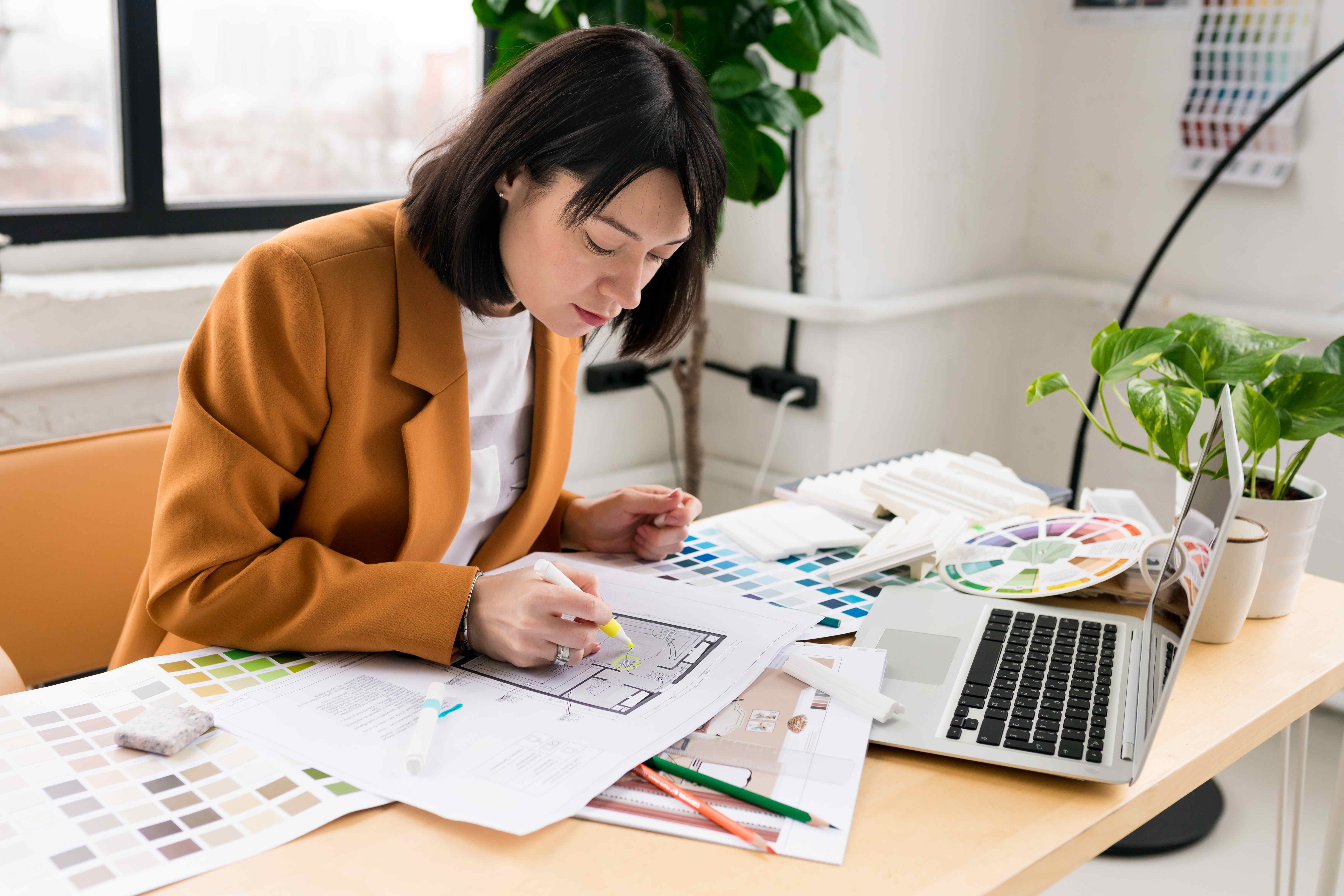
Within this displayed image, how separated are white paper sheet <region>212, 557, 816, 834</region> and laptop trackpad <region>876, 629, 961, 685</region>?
82mm

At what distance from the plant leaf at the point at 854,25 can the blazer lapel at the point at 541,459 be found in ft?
2.63

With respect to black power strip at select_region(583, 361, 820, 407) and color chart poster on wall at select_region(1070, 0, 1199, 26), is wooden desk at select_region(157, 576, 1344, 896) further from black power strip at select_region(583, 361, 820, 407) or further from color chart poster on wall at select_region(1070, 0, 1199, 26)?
color chart poster on wall at select_region(1070, 0, 1199, 26)

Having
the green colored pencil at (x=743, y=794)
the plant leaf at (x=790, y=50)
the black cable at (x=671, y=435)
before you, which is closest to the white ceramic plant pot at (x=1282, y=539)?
the green colored pencil at (x=743, y=794)

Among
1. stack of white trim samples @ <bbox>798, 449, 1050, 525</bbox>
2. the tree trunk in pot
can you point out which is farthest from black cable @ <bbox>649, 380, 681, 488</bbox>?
stack of white trim samples @ <bbox>798, 449, 1050, 525</bbox>

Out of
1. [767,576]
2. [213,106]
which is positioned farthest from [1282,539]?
[213,106]

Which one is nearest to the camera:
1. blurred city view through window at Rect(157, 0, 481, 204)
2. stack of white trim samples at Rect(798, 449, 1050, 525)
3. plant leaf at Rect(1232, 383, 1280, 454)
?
plant leaf at Rect(1232, 383, 1280, 454)

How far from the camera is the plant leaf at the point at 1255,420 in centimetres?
106

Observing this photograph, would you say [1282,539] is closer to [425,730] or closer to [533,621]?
[533,621]

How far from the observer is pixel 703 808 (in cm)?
74

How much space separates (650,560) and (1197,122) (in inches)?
70.6

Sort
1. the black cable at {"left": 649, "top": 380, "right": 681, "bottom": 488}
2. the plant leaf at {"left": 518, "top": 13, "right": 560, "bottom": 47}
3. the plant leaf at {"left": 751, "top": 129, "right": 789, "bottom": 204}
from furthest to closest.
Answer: the black cable at {"left": 649, "top": 380, "right": 681, "bottom": 488} → the plant leaf at {"left": 751, "top": 129, "right": 789, "bottom": 204} → the plant leaf at {"left": 518, "top": 13, "right": 560, "bottom": 47}

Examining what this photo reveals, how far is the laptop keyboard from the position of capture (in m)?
0.84

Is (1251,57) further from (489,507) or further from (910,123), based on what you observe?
(489,507)

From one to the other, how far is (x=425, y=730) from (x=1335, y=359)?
0.93 meters
